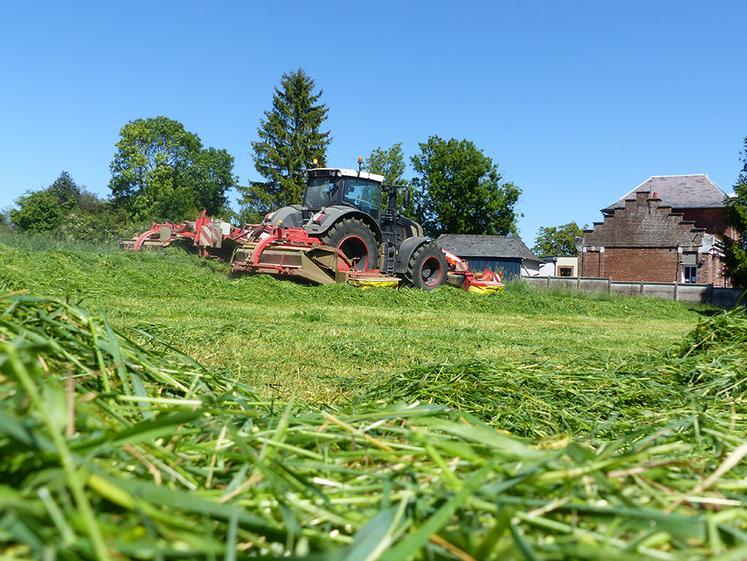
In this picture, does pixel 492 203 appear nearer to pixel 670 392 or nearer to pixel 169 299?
pixel 169 299

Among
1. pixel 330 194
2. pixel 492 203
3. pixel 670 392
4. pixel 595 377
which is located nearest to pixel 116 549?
pixel 670 392

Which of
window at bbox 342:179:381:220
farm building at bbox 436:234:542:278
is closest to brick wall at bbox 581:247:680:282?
farm building at bbox 436:234:542:278

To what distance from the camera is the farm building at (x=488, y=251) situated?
54312mm

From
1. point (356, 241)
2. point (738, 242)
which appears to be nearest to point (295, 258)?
point (356, 241)

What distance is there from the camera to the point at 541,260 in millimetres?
59406

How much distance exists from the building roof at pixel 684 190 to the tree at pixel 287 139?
23.5m

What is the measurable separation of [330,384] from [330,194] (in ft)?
40.5

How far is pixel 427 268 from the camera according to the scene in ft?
63.0

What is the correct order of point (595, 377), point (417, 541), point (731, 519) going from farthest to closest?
point (595, 377)
point (731, 519)
point (417, 541)

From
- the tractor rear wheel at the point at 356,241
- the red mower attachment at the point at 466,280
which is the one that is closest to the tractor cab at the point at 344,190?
the tractor rear wheel at the point at 356,241

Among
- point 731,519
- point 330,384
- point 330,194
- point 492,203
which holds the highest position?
point 492,203

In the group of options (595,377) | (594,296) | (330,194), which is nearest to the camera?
(595,377)

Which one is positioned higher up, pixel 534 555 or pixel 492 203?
pixel 492 203

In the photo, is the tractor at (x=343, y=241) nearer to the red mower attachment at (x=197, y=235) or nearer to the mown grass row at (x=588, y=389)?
the red mower attachment at (x=197, y=235)
